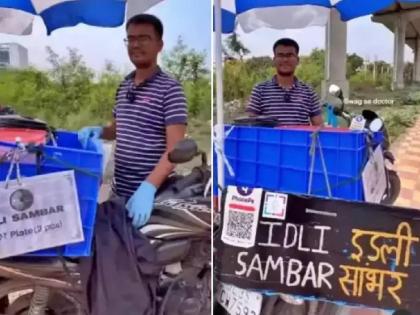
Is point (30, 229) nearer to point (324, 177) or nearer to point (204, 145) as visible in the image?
point (204, 145)

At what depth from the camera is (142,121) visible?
5.48 feet

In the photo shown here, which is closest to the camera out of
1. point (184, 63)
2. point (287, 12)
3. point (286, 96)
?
point (184, 63)

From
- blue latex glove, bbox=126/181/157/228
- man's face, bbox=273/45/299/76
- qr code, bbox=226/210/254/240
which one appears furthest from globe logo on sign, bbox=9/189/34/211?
man's face, bbox=273/45/299/76

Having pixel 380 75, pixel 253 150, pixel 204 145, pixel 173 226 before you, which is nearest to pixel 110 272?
pixel 173 226

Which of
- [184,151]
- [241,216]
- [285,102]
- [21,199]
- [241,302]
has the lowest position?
[241,302]

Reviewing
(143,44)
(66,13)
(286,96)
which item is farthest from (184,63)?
(286,96)

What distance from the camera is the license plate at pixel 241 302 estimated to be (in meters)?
1.87

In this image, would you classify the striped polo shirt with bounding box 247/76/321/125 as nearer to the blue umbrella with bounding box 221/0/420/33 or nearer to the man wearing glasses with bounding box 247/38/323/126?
the man wearing glasses with bounding box 247/38/323/126

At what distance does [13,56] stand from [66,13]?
7.6 inches

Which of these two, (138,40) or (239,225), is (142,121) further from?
(239,225)

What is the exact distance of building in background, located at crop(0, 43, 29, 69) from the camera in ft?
5.23

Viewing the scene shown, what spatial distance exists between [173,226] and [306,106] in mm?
594

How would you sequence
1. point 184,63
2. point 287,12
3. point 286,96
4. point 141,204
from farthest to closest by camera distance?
point 286,96
point 287,12
point 141,204
point 184,63

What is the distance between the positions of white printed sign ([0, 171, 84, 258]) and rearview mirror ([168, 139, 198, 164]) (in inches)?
11.8
